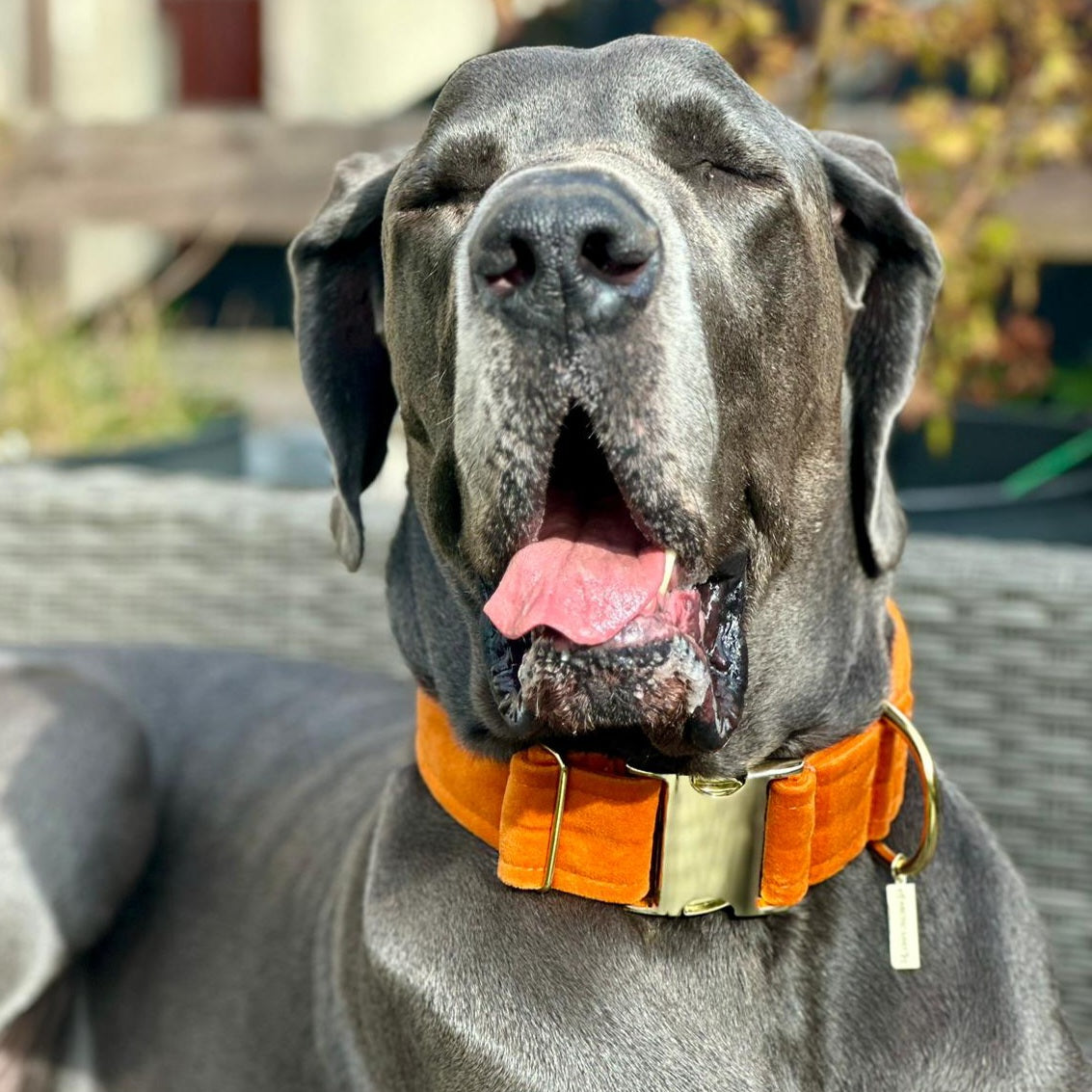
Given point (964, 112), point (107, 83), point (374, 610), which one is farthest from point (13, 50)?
point (374, 610)

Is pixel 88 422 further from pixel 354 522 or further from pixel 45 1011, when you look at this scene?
pixel 354 522

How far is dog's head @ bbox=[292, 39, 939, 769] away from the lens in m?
1.67

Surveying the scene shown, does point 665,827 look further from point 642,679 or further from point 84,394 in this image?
point 84,394

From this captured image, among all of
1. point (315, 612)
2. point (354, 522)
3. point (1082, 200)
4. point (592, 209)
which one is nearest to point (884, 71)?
point (1082, 200)

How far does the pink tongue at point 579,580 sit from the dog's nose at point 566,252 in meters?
0.27

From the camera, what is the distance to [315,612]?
10.9ft

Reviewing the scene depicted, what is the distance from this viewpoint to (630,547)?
1.79 meters

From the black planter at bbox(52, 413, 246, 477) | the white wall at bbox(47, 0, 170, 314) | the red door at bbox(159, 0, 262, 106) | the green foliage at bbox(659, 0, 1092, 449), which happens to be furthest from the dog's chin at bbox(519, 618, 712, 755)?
the red door at bbox(159, 0, 262, 106)

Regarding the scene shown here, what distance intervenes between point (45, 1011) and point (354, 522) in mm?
1167

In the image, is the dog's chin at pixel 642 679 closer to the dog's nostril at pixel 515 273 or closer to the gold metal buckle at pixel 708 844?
the gold metal buckle at pixel 708 844

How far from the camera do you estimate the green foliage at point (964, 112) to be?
154 inches

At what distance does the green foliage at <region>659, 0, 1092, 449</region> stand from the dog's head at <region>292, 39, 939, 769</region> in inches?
72.5

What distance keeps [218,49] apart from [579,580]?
7247mm

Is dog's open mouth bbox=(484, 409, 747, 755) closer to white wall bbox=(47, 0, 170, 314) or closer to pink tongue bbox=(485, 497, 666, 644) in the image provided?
pink tongue bbox=(485, 497, 666, 644)
